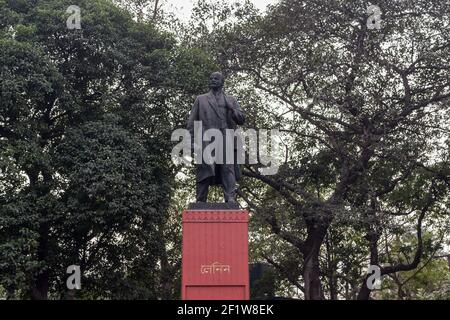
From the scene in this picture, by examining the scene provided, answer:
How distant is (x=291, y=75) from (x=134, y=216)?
4603mm

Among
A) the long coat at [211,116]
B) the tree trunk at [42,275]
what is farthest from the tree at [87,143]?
the long coat at [211,116]

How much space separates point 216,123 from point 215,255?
184cm

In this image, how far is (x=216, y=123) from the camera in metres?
8.23

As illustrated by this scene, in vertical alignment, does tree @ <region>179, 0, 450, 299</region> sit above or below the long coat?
above

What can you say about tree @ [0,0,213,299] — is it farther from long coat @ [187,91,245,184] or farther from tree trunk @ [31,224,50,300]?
long coat @ [187,91,245,184]

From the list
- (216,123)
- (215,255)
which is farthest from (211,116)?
(215,255)

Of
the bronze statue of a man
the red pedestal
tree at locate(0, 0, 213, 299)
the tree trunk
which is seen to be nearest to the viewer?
the red pedestal

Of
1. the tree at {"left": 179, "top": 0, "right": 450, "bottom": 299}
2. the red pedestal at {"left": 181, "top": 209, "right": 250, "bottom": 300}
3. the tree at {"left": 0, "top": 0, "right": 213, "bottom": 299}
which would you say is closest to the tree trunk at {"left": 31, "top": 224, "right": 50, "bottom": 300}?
the tree at {"left": 0, "top": 0, "right": 213, "bottom": 299}

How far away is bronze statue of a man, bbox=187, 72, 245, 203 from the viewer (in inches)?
318

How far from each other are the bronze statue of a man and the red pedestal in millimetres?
595

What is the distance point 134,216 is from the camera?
12023 millimetres

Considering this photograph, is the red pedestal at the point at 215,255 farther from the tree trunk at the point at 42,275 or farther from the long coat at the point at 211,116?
the tree trunk at the point at 42,275
